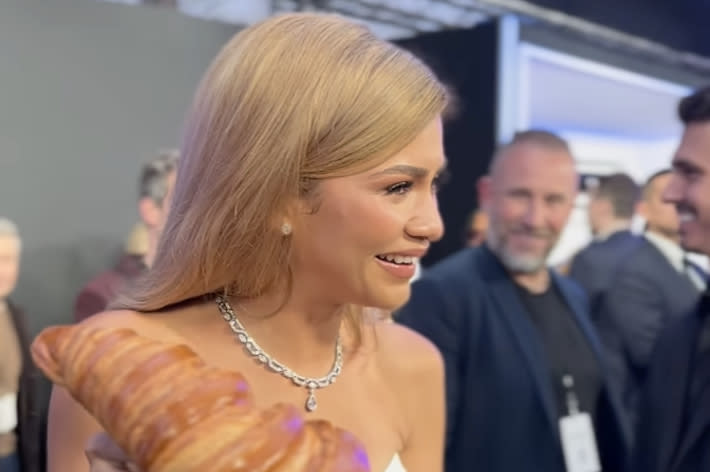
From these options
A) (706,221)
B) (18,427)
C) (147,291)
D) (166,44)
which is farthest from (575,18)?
(147,291)

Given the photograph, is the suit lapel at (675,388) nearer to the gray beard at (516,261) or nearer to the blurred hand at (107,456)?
Result: the gray beard at (516,261)

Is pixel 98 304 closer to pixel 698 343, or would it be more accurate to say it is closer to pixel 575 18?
pixel 698 343

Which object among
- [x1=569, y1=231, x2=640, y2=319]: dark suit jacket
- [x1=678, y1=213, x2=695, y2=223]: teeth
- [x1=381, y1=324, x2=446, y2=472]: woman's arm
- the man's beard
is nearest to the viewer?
[x1=381, y1=324, x2=446, y2=472]: woman's arm

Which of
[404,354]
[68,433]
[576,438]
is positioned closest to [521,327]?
[576,438]

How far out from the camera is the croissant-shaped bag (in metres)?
0.54

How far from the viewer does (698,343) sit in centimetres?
158

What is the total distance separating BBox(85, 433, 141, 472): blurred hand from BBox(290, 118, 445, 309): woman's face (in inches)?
12.1

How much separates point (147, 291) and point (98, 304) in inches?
60.2

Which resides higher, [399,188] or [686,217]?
[399,188]

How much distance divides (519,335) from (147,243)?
1335mm

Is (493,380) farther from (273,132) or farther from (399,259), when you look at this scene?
(273,132)

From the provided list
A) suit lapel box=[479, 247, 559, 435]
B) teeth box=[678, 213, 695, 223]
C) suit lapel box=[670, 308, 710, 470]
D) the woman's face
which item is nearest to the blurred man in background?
suit lapel box=[479, 247, 559, 435]

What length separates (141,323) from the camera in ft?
2.72

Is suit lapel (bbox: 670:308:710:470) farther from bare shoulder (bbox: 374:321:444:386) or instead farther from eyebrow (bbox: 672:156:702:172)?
bare shoulder (bbox: 374:321:444:386)
